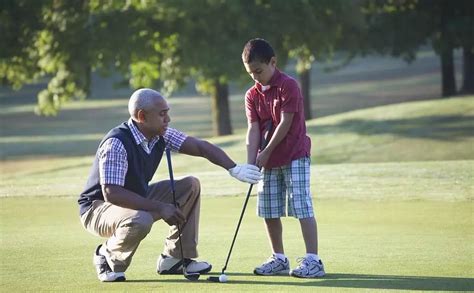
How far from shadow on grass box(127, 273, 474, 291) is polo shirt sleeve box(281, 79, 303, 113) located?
3.98 feet

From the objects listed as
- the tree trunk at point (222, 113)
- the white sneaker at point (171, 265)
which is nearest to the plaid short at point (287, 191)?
the white sneaker at point (171, 265)

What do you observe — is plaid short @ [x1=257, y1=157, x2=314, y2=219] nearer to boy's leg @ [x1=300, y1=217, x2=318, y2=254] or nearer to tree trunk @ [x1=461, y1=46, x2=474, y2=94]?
boy's leg @ [x1=300, y1=217, x2=318, y2=254]

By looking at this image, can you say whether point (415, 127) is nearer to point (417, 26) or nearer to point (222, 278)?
point (417, 26)

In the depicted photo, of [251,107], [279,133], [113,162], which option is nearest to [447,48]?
[251,107]

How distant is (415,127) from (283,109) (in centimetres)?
1619

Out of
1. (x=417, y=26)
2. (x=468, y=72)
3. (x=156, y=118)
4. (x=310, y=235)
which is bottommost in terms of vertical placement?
(x=468, y=72)

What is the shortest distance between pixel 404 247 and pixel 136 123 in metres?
2.64

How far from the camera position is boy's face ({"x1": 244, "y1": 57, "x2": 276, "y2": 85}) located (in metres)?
7.97

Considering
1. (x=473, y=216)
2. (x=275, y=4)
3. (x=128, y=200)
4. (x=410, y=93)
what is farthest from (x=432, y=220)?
(x=410, y=93)

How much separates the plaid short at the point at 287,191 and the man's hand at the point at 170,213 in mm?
908

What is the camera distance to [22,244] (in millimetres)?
9688

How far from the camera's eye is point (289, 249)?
9258 millimetres

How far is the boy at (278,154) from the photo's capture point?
7957 mm

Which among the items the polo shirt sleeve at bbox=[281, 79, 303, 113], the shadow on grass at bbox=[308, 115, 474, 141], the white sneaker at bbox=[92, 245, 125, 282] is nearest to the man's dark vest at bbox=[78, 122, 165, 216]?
the white sneaker at bbox=[92, 245, 125, 282]
